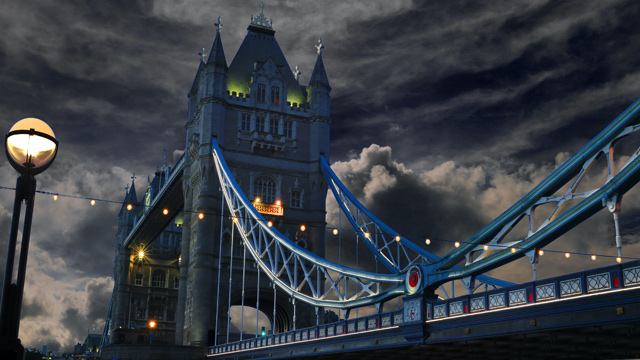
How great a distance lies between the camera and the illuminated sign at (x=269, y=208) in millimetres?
62844

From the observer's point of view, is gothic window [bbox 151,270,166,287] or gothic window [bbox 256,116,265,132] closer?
gothic window [bbox 256,116,265,132]

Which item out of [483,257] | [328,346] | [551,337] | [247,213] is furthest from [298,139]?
[551,337]

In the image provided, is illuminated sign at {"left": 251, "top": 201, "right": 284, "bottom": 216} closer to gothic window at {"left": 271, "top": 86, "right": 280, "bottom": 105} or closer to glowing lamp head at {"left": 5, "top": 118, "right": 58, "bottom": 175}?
gothic window at {"left": 271, "top": 86, "right": 280, "bottom": 105}

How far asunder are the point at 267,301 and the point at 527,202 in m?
41.8

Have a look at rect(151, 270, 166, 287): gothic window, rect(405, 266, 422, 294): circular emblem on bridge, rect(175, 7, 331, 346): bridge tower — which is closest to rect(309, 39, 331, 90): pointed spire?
rect(175, 7, 331, 346): bridge tower

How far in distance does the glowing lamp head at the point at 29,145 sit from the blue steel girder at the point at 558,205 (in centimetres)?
1894

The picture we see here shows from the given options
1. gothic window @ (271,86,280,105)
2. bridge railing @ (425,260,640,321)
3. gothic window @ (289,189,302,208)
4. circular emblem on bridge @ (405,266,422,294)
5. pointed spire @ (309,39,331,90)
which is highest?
pointed spire @ (309,39,331,90)

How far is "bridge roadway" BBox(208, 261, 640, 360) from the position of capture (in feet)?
71.3

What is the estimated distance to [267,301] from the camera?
65250 mm

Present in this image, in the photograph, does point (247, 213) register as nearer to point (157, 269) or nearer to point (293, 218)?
point (293, 218)

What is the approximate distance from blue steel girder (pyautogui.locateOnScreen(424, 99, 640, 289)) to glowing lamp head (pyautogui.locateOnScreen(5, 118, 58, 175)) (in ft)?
62.1

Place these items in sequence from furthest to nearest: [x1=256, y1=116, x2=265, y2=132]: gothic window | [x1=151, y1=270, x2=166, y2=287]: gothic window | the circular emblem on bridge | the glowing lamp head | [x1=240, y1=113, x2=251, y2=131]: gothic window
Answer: [x1=151, y1=270, x2=166, y2=287]: gothic window → [x1=256, y1=116, x2=265, y2=132]: gothic window → [x1=240, y1=113, x2=251, y2=131]: gothic window → the circular emblem on bridge → the glowing lamp head

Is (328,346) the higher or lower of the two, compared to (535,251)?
lower

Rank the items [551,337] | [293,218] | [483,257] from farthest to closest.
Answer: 1. [293,218]
2. [483,257]
3. [551,337]
